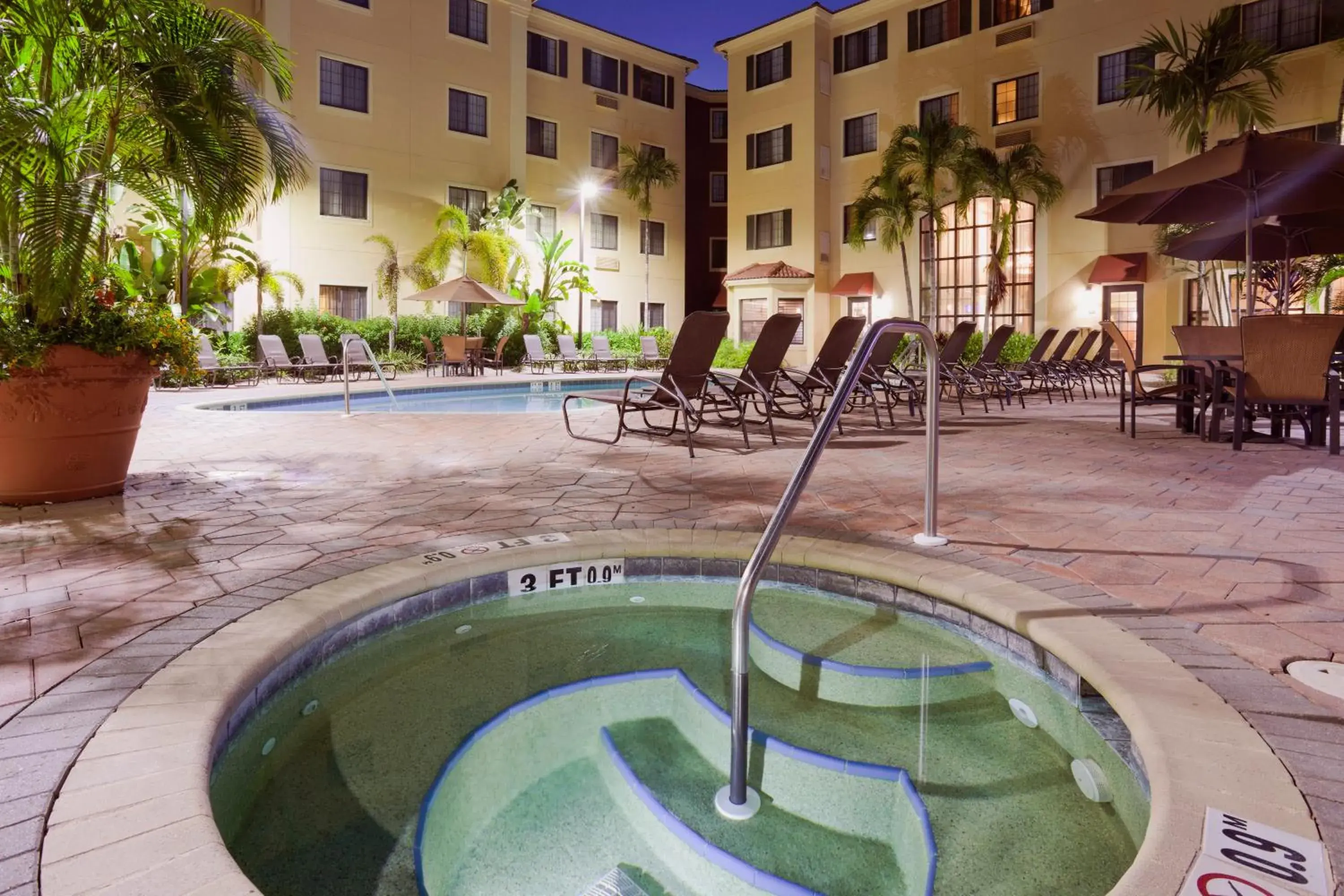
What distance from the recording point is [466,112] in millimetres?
24672

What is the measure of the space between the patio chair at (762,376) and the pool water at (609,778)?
13.7 ft

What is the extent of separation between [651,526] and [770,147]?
25.7 meters

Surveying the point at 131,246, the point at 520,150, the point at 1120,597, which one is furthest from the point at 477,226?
the point at 1120,597

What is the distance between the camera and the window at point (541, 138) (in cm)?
2650

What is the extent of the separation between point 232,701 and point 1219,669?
247 cm

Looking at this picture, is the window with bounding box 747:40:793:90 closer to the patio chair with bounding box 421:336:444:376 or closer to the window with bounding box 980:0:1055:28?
the window with bounding box 980:0:1055:28

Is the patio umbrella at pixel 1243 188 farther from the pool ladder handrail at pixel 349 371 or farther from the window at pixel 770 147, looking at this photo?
the window at pixel 770 147

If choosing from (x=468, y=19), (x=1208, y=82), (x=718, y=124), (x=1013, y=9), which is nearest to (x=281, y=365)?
(x=468, y=19)

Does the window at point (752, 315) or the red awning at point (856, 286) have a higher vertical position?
the red awning at point (856, 286)

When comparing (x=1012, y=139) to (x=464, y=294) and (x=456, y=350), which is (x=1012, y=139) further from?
(x=456, y=350)

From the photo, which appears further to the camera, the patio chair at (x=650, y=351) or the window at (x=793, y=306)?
the window at (x=793, y=306)

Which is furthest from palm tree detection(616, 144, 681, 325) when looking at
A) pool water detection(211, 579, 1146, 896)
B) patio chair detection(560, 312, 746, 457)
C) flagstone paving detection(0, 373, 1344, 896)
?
pool water detection(211, 579, 1146, 896)

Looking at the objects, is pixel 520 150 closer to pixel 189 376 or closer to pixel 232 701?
pixel 189 376

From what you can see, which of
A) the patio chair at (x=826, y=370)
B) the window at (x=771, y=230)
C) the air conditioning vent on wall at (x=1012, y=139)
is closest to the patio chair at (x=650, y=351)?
the window at (x=771, y=230)
